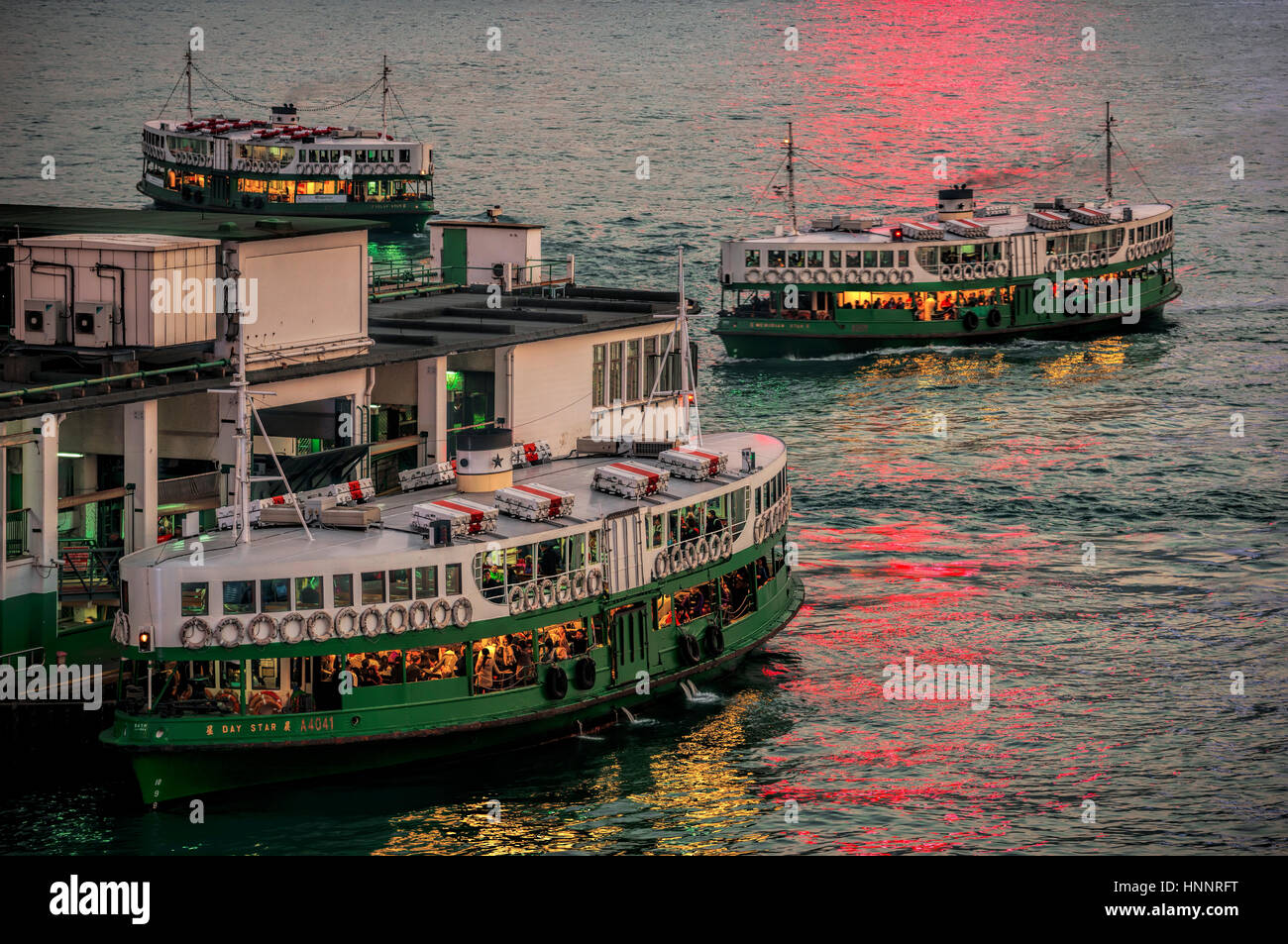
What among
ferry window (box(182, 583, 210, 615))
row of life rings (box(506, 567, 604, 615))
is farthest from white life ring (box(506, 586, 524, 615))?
ferry window (box(182, 583, 210, 615))

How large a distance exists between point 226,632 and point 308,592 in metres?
2.03

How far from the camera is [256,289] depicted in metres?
57.3

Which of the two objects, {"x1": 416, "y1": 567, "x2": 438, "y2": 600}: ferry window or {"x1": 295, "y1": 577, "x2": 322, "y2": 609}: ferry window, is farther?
{"x1": 416, "y1": 567, "x2": 438, "y2": 600}: ferry window

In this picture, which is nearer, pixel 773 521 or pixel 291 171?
Result: pixel 773 521

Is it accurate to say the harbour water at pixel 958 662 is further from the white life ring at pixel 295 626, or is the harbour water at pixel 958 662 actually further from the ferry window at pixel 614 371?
the ferry window at pixel 614 371

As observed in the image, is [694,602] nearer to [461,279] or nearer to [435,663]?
[435,663]

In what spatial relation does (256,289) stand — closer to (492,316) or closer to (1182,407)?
(492,316)

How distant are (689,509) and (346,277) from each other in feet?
43.5

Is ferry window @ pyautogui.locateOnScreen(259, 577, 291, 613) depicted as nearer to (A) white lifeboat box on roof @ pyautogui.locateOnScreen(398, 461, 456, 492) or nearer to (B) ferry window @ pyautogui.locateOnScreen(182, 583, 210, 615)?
(B) ferry window @ pyautogui.locateOnScreen(182, 583, 210, 615)

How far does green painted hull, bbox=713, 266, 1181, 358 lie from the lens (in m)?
113

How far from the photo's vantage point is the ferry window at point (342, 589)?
4641 centimetres

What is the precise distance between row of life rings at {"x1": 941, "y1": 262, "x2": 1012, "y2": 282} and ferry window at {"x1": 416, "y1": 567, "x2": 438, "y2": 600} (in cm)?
7125

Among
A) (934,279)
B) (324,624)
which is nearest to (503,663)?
(324,624)

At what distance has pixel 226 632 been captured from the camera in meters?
45.3
